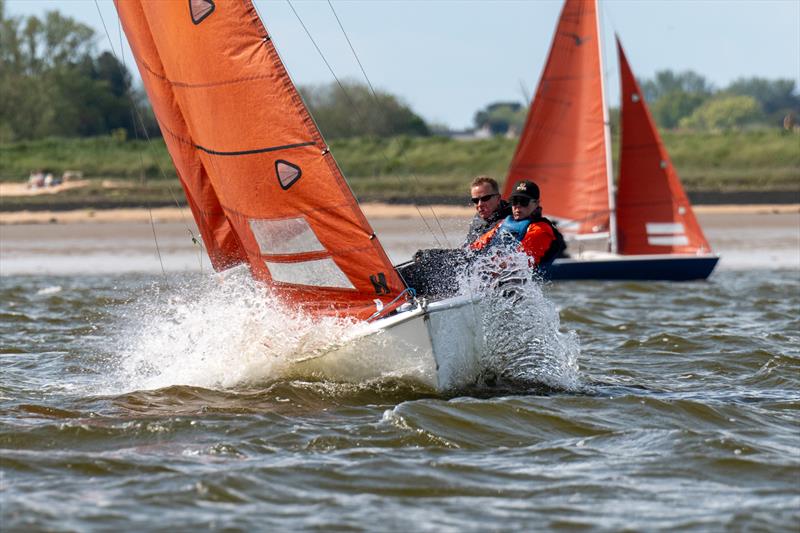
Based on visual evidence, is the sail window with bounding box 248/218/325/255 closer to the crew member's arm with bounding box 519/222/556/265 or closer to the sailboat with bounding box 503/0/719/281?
the crew member's arm with bounding box 519/222/556/265

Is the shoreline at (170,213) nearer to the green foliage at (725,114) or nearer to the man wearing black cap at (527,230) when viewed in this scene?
the man wearing black cap at (527,230)

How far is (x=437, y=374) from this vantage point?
793 cm

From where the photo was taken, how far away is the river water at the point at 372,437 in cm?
585

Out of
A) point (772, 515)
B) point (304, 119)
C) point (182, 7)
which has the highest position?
point (182, 7)

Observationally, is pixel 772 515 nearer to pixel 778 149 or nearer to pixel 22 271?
pixel 22 271

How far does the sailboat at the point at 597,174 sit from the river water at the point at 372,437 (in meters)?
5.67

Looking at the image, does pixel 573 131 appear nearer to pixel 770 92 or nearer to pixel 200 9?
pixel 200 9

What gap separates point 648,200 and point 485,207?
970 centimetres

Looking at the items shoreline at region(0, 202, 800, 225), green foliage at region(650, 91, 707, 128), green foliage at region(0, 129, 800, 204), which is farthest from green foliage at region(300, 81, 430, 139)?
green foliage at region(650, 91, 707, 128)

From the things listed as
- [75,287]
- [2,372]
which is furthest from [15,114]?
[2,372]

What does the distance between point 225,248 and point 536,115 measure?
10.6 metres

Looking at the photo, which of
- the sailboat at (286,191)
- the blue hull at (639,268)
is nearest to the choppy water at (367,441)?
the sailboat at (286,191)

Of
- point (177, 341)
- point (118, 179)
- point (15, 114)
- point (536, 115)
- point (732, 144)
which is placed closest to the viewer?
point (177, 341)

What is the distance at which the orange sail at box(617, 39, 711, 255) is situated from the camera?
1769 centimetres
